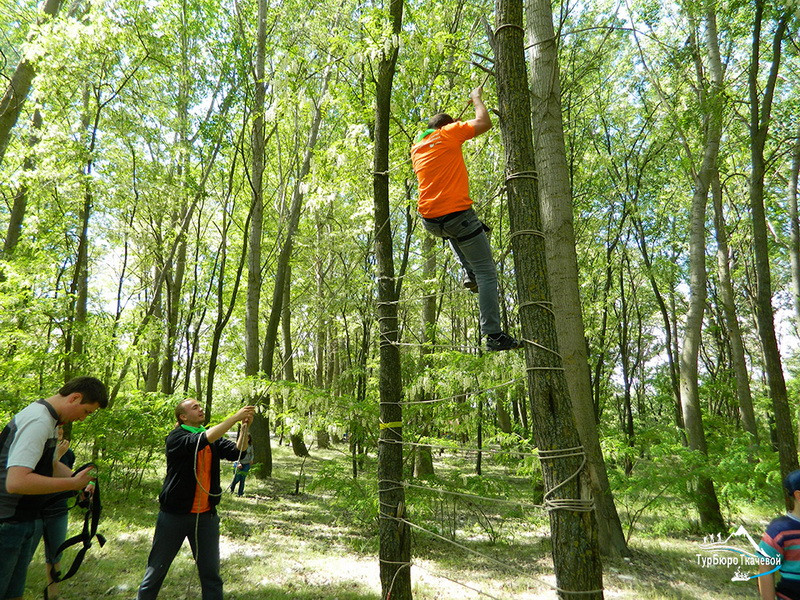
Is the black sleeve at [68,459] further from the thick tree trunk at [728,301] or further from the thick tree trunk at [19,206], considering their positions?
the thick tree trunk at [728,301]

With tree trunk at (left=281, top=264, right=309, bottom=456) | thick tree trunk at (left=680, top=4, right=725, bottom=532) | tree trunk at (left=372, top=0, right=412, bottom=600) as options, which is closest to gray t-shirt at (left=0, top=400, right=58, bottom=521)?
tree trunk at (left=372, top=0, right=412, bottom=600)

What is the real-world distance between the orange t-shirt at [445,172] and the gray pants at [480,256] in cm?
9

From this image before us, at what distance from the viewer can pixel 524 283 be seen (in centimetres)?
260

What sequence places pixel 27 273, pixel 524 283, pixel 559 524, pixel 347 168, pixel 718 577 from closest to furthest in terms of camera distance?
pixel 559 524 < pixel 524 283 < pixel 718 577 < pixel 347 168 < pixel 27 273

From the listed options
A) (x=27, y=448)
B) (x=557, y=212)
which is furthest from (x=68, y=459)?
(x=557, y=212)

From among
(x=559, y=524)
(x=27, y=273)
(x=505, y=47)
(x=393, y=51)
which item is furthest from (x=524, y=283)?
(x=27, y=273)

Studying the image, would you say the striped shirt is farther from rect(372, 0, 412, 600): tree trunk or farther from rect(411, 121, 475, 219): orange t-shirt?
rect(411, 121, 475, 219): orange t-shirt

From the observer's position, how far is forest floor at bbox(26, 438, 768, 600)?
4836 millimetres

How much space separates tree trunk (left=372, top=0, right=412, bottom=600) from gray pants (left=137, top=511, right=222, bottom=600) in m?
1.29

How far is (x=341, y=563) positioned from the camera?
5.88 metres

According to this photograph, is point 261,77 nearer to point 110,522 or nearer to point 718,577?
point 110,522

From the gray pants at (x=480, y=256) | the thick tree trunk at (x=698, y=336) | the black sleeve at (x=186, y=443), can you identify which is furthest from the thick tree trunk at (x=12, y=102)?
the thick tree trunk at (x=698, y=336)

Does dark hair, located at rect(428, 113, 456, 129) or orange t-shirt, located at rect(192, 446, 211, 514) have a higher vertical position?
dark hair, located at rect(428, 113, 456, 129)

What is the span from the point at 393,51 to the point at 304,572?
6.03 m
